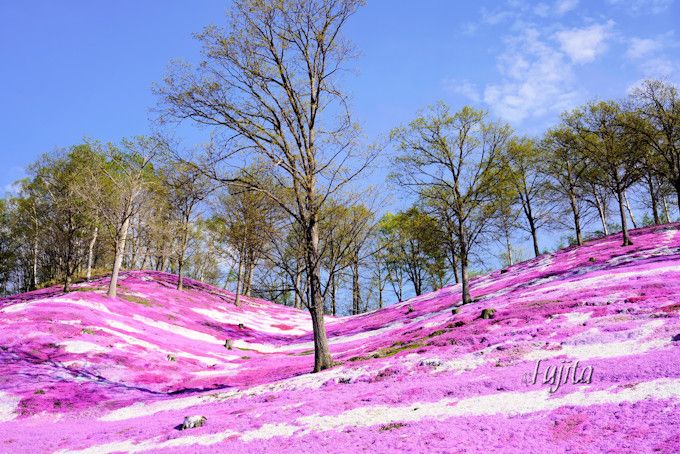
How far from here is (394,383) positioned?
11883 mm

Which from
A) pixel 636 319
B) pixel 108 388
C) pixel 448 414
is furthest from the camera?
pixel 108 388

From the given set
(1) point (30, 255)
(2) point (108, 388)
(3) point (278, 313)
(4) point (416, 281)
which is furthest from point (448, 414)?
(1) point (30, 255)

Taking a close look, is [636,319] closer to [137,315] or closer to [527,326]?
[527,326]

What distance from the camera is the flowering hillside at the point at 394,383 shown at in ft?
23.2

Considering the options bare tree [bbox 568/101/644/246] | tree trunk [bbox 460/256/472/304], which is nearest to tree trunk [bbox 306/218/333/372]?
tree trunk [bbox 460/256/472/304]

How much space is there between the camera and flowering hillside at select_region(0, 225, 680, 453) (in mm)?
7082

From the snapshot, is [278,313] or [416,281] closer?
[278,313]

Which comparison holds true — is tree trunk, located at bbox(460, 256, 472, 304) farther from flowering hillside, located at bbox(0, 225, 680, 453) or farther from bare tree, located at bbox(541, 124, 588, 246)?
bare tree, located at bbox(541, 124, 588, 246)

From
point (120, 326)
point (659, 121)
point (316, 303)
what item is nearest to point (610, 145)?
point (659, 121)

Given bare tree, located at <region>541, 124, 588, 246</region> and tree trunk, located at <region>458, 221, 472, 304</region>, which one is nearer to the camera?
tree trunk, located at <region>458, 221, 472, 304</region>

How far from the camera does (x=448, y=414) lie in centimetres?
818

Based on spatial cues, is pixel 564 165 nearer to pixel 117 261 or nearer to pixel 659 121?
pixel 659 121

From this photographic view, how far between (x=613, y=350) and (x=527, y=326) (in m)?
4.51

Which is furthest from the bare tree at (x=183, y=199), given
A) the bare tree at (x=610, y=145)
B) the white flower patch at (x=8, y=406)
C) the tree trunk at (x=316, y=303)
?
the bare tree at (x=610, y=145)
